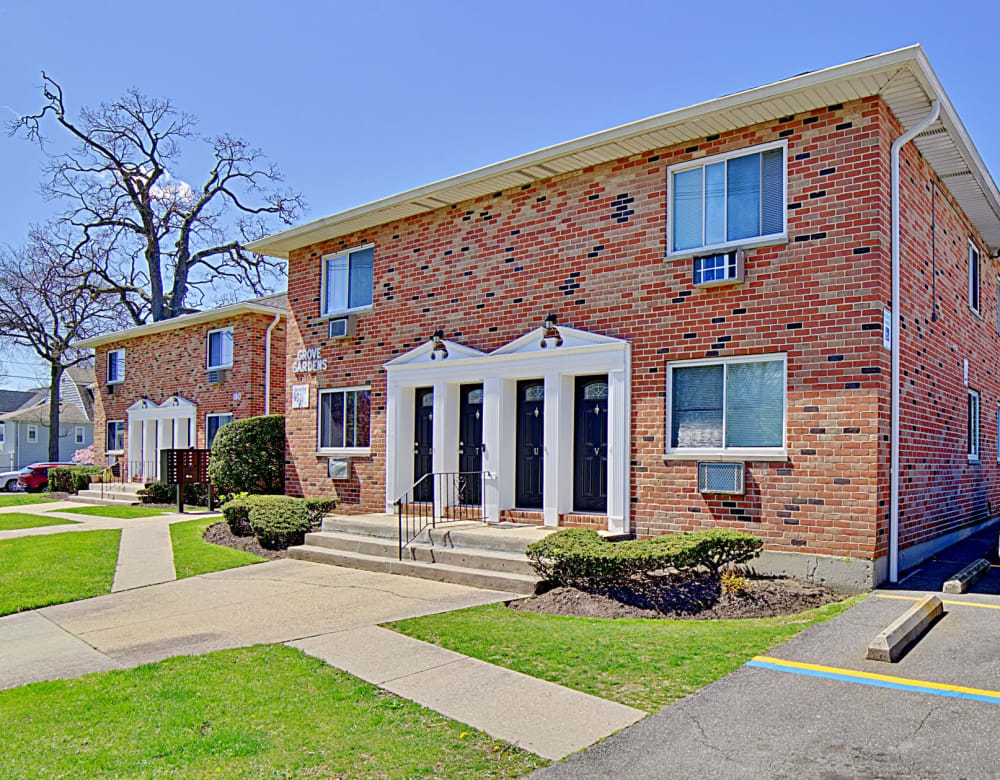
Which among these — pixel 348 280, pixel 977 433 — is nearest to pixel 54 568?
pixel 348 280

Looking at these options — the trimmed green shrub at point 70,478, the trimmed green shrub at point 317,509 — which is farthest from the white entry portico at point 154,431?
the trimmed green shrub at point 317,509

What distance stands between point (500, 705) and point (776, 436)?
5.52m

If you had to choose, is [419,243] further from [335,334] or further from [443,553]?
[443,553]

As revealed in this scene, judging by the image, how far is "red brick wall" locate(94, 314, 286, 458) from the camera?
68.9ft

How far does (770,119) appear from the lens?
9672 mm

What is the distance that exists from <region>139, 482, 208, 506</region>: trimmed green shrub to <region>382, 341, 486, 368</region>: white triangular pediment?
9528mm

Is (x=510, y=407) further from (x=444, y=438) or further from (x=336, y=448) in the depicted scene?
(x=336, y=448)

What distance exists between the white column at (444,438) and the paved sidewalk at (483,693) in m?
5.84

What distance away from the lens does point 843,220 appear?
9.13 m

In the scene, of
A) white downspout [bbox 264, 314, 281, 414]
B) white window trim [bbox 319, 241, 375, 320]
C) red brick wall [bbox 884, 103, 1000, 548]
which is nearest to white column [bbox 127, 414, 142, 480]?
white downspout [bbox 264, 314, 281, 414]

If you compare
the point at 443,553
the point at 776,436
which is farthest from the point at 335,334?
the point at 776,436

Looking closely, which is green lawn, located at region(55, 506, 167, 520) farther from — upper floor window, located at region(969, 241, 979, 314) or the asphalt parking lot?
upper floor window, located at region(969, 241, 979, 314)

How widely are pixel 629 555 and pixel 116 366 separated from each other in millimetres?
23014

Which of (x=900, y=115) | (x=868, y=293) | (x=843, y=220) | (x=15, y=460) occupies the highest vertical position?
(x=900, y=115)
